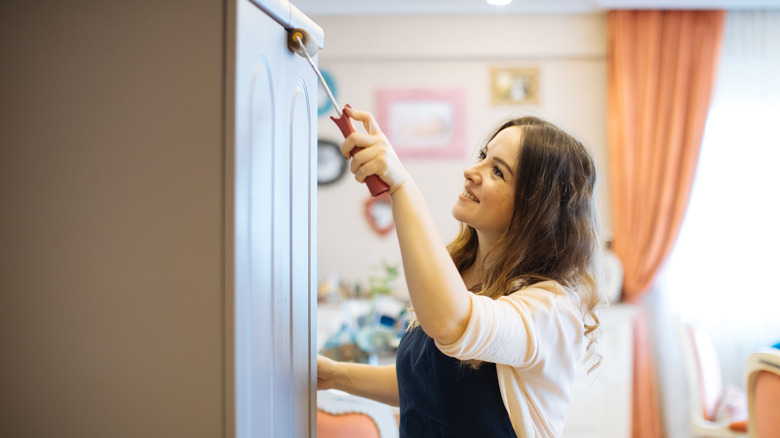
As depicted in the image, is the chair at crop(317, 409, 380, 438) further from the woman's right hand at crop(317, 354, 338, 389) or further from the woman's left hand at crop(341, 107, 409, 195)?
the woman's left hand at crop(341, 107, 409, 195)

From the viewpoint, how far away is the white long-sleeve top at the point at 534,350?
0.81m

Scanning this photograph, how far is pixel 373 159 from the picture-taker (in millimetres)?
707

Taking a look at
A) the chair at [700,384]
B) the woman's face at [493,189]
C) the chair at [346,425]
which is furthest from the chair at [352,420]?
the chair at [700,384]

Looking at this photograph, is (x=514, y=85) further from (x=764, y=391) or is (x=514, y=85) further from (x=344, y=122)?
(x=344, y=122)

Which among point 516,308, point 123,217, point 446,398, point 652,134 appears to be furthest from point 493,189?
point 652,134

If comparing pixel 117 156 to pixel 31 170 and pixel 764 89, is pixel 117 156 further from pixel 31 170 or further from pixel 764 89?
pixel 764 89

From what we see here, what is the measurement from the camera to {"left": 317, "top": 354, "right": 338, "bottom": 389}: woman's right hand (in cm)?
112

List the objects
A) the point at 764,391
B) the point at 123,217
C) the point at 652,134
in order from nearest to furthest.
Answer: the point at 123,217 → the point at 764,391 → the point at 652,134

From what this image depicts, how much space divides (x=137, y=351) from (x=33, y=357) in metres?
0.10

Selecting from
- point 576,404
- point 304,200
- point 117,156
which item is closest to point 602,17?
point 576,404

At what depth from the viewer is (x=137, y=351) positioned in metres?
0.59

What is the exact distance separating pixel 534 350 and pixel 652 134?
314 cm

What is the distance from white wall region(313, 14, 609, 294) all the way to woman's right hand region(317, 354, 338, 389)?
8.73ft

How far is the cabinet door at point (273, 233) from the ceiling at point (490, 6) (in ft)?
9.79
